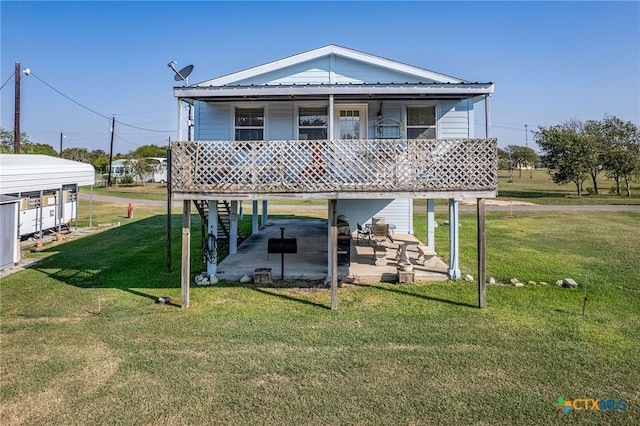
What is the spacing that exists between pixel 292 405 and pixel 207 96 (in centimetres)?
709

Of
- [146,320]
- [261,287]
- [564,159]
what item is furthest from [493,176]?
[564,159]

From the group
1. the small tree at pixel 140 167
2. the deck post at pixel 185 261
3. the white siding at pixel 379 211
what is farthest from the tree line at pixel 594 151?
the small tree at pixel 140 167

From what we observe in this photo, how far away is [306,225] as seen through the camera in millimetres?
19625

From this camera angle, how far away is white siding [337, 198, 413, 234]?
1479 centimetres

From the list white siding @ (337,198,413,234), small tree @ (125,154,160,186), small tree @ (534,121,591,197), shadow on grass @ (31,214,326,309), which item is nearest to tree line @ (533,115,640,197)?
small tree @ (534,121,591,197)

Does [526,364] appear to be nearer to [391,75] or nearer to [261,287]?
[261,287]

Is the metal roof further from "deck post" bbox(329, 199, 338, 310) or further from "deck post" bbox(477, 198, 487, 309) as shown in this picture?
"deck post" bbox(477, 198, 487, 309)

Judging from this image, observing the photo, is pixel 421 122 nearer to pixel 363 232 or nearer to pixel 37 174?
pixel 363 232

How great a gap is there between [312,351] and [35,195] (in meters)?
15.9

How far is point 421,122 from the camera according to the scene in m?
12.1

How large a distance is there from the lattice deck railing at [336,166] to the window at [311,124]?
124 inches

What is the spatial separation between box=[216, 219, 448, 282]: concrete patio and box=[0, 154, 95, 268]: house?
22.3 feet

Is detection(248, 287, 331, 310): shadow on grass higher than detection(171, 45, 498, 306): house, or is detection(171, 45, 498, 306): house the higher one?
detection(171, 45, 498, 306): house

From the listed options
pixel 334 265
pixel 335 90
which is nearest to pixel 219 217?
pixel 334 265
